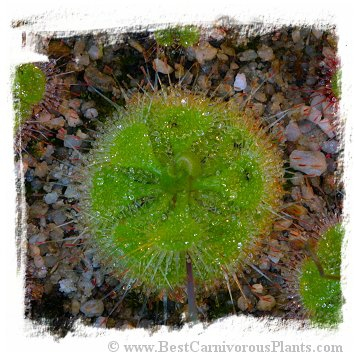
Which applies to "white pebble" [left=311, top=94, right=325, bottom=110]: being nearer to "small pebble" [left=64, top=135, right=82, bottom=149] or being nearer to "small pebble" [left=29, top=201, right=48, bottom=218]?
"small pebble" [left=64, top=135, right=82, bottom=149]

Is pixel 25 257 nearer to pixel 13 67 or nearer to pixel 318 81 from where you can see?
pixel 13 67

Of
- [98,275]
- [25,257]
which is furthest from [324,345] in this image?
[25,257]

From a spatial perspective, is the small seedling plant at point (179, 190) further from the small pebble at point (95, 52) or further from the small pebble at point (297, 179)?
the small pebble at point (95, 52)

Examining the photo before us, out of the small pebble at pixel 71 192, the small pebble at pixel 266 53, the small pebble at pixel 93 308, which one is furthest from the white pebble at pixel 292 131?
the small pebble at pixel 93 308

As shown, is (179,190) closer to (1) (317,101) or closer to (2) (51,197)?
(2) (51,197)

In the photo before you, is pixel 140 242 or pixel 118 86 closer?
pixel 140 242

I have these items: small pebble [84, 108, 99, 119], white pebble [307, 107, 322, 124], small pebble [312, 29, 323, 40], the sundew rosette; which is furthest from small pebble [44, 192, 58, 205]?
small pebble [312, 29, 323, 40]

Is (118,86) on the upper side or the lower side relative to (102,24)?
lower
